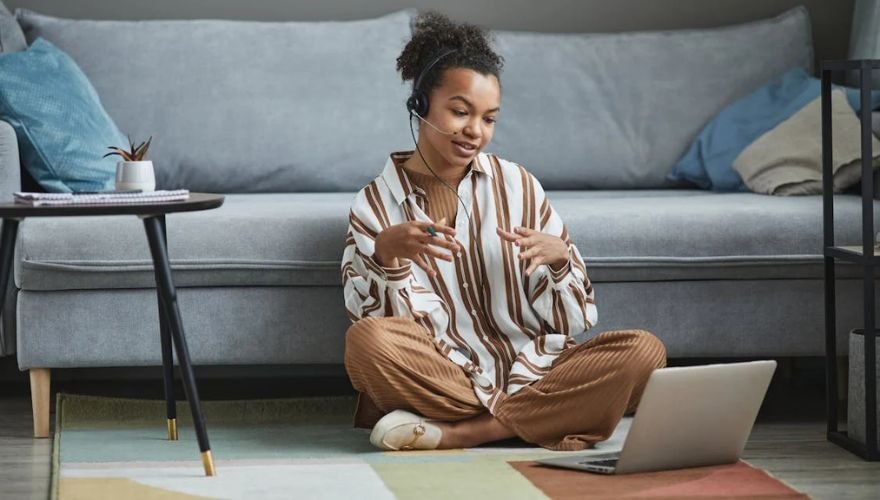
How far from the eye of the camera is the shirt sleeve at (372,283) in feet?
7.30

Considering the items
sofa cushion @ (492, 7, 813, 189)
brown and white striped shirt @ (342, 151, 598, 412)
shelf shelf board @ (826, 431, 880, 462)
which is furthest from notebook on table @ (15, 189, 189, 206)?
sofa cushion @ (492, 7, 813, 189)

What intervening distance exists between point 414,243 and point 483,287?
9.0 inches

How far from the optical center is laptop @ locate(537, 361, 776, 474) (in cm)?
195

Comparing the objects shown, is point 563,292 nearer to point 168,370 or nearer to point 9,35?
point 168,370

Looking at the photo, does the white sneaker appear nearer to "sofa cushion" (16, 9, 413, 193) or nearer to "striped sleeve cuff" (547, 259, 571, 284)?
"striped sleeve cuff" (547, 259, 571, 284)

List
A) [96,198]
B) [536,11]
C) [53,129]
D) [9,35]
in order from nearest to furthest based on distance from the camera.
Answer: [96,198], [53,129], [9,35], [536,11]

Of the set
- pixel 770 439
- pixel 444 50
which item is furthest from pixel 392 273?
pixel 770 439

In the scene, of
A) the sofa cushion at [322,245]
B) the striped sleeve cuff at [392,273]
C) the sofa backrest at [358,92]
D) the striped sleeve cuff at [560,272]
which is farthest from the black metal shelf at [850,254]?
the sofa backrest at [358,92]

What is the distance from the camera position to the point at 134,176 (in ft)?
6.84

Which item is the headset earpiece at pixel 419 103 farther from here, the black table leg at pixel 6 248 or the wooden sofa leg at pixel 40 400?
the wooden sofa leg at pixel 40 400

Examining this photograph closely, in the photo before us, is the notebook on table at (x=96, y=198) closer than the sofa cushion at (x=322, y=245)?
Yes

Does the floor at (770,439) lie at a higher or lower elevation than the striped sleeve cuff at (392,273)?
lower

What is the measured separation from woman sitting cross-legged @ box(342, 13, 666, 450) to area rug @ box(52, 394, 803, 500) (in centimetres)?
6

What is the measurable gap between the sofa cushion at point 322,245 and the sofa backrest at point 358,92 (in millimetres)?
508
